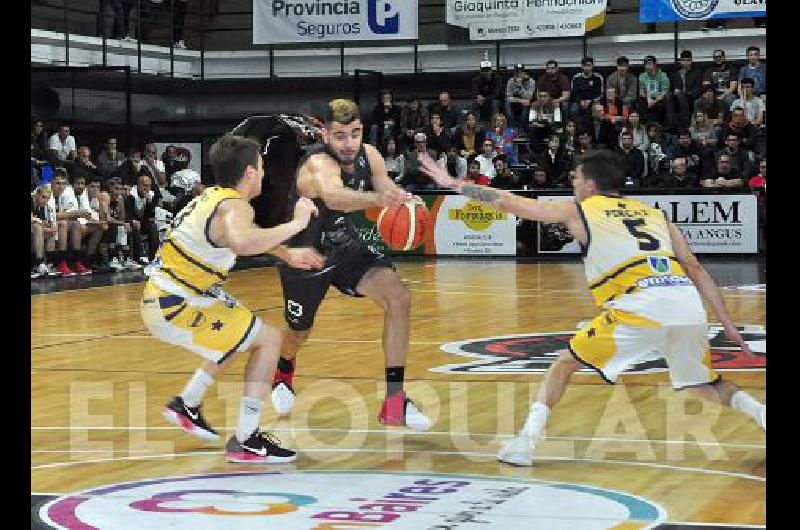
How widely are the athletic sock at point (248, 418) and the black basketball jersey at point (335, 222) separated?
5.06 ft

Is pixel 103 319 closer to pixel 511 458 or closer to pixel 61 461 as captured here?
pixel 61 461

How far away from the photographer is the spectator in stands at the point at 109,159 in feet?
77.9

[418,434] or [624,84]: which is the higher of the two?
[624,84]

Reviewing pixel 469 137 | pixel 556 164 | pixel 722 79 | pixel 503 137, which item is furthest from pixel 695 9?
pixel 469 137

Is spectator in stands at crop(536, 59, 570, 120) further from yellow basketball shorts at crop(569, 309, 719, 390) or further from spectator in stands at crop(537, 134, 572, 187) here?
yellow basketball shorts at crop(569, 309, 719, 390)

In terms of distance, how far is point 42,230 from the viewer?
20.2m

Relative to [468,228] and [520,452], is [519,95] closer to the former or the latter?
[468,228]

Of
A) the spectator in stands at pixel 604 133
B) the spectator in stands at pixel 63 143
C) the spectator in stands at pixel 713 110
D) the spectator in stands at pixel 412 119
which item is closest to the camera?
the spectator in stands at pixel 63 143

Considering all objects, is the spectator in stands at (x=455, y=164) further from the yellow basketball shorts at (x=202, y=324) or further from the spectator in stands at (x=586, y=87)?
the yellow basketball shorts at (x=202, y=324)

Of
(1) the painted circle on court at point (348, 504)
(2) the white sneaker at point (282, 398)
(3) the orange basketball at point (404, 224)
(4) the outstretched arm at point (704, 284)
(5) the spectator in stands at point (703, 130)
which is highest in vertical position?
(5) the spectator in stands at point (703, 130)

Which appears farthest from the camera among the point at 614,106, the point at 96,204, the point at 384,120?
the point at 384,120

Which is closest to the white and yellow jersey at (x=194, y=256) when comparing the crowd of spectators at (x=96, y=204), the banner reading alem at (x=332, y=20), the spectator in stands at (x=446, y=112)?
the crowd of spectators at (x=96, y=204)

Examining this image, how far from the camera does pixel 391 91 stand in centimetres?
2828

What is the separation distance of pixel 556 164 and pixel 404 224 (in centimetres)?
1581
